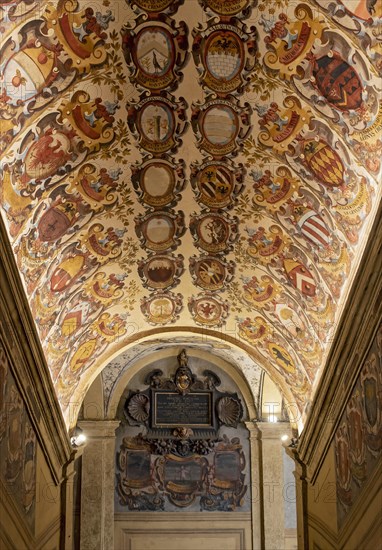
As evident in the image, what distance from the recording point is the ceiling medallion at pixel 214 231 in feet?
39.9

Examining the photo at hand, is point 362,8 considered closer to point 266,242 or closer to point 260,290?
point 266,242

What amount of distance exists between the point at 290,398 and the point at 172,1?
9298 mm

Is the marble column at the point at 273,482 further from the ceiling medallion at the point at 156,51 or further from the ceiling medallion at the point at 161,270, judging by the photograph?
the ceiling medallion at the point at 156,51

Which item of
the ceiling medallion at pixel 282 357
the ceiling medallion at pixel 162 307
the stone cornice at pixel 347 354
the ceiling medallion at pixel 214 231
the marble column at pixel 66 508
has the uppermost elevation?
the ceiling medallion at pixel 162 307

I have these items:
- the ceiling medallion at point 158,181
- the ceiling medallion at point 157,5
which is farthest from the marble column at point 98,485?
the ceiling medallion at point 157,5

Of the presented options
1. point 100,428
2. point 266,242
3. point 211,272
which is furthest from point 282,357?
point 100,428

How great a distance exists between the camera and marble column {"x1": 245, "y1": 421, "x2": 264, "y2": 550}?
790 inches

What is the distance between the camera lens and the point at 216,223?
1227 cm

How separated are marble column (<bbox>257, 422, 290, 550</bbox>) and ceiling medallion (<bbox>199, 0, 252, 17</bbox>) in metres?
14.0

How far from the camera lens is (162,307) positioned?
1538 cm

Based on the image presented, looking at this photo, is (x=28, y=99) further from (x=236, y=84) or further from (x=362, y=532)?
(x=362, y=532)

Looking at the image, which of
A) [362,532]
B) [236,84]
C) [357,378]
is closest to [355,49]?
[236,84]

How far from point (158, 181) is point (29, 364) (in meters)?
2.99

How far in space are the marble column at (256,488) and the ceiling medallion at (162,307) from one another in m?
5.84
